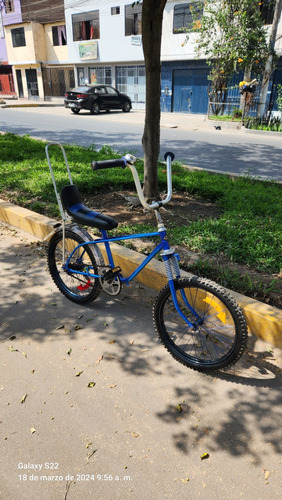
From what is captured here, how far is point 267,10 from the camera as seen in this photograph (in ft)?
65.1

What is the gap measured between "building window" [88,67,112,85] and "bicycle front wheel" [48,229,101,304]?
2896 centimetres

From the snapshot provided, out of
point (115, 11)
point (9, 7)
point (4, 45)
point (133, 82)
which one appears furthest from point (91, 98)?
point (9, 7)

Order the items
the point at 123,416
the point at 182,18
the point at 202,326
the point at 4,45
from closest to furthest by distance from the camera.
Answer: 1. the point at 123,416
2. the point at 202,326
3. the point at 182,18
4. the point at 4,45

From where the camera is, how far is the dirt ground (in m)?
3.40

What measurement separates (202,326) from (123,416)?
897 millimetres

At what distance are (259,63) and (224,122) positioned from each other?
4.46 meters

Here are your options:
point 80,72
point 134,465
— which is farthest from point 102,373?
point 80,72

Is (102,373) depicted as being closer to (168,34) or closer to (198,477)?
(198,477)

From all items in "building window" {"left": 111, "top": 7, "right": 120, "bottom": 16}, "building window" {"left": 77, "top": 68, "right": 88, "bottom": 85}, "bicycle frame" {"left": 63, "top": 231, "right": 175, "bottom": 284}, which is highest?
"building window" {"left": 111, "top": 7, "right": 120, "bottom": 16}

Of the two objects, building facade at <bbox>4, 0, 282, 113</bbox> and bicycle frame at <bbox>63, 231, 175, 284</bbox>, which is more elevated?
building facade at <bbox>4, 0, 282, 113</bbox>

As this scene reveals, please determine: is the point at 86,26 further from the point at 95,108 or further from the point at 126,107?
the point at 95,108

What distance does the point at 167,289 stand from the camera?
270 centimetres

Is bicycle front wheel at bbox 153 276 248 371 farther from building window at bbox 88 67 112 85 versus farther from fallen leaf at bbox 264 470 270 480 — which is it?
building window at bbox 88 67 112 85

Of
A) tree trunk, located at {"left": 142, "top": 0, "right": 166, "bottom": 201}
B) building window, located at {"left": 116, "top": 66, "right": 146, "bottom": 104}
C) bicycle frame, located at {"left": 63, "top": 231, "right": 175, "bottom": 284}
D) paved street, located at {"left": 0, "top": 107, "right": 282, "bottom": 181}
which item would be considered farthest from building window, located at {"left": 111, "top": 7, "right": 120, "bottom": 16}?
bicycle frame, located at {"left": 63, "top": 231, "right": 175, "bottom": 284}
